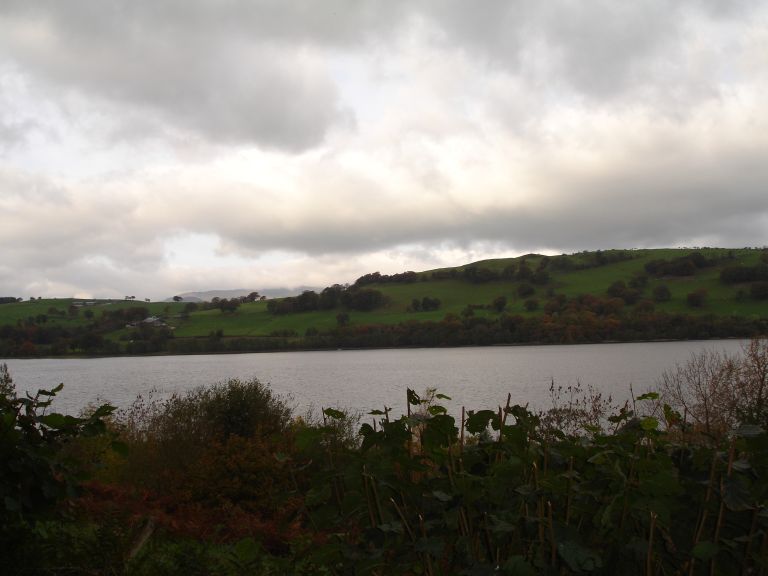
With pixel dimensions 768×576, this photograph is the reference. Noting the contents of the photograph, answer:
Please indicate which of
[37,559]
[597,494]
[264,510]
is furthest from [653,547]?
[264,510]

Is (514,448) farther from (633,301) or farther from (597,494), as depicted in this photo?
(633,301)

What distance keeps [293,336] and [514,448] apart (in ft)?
368

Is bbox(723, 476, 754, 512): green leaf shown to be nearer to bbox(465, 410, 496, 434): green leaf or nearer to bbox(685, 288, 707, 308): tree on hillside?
bbox(465, 410, 496, 434): green leaf

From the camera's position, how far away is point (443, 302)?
125500 millimetres

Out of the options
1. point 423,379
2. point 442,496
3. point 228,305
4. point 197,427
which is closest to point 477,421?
point 442,496

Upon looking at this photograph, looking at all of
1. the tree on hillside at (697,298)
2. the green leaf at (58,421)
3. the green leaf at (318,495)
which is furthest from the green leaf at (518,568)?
the tree on hillside at (697,298)

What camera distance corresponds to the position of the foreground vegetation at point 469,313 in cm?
10125

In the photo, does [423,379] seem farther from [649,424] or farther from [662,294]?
[662,294]

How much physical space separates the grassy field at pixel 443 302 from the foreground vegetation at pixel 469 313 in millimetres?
232

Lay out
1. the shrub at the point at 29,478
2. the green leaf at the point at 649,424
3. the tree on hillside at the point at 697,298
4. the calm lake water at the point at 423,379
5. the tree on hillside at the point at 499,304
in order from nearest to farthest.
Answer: the green leaf at the point at 649,424
the shrub at the point at 29,478
the calm lake water at the point at 423,379
the tree on hillside at the point at 697,298
the tree on hillside at the point at 499,304

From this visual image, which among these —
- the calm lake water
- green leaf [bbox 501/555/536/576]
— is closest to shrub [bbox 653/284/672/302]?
the calm lake water

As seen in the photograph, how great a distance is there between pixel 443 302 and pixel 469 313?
38.1ft

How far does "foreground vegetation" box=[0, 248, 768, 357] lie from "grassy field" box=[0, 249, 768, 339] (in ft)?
0.76

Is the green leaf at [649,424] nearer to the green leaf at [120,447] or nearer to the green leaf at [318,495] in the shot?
the green leaf at [318,495]
